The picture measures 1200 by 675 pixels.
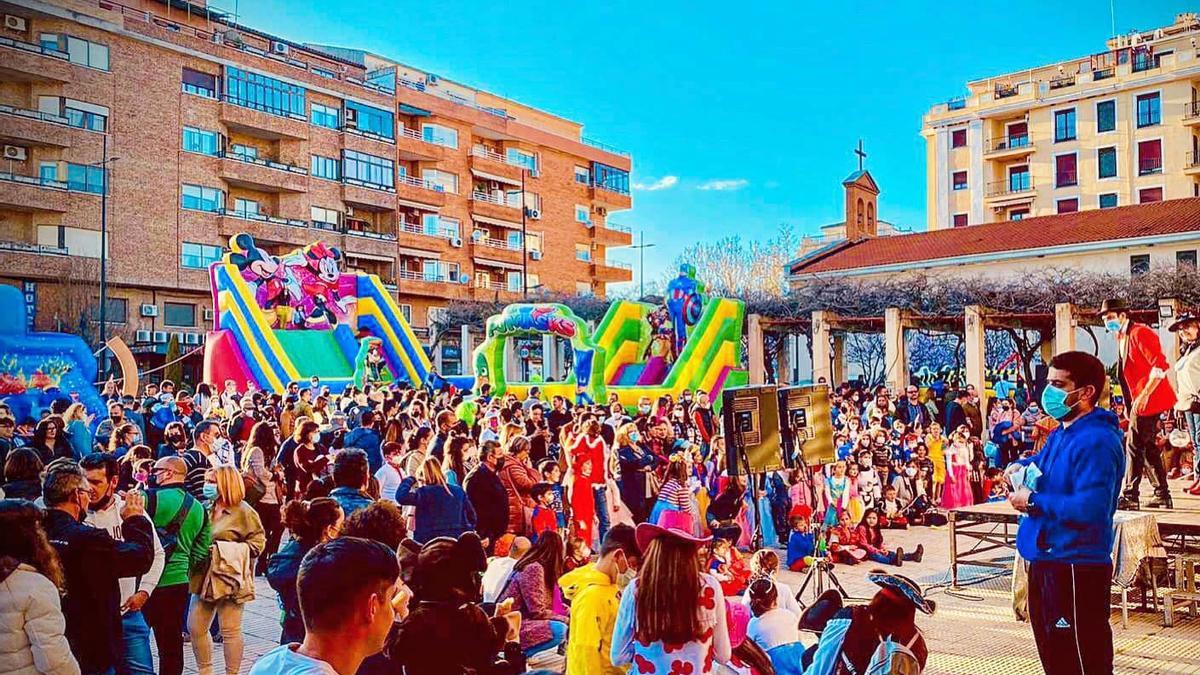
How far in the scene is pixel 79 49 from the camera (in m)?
25.9

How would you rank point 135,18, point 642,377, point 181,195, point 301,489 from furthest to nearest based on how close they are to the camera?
point 181,195 → point 135,18 → point 642,377 → point 301,489

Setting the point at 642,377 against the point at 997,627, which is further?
the point at 642,377

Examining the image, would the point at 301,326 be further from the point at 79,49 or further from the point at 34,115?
the point at 79,49

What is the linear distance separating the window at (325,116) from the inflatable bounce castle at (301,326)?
17376 mm

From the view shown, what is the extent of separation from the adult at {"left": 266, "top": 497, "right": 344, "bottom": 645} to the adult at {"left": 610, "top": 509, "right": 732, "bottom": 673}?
2.00 meters

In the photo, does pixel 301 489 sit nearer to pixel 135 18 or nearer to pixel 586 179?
pixel 135 18

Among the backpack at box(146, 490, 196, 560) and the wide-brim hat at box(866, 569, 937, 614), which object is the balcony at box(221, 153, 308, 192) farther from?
the wide-brim hat at box(866, 569, 937, 614)

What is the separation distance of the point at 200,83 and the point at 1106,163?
3292 cm

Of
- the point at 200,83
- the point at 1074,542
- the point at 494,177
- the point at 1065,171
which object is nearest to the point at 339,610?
the point at 1074,542

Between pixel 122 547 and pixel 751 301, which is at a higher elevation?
pixel 751 301

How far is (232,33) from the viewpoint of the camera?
3891cm

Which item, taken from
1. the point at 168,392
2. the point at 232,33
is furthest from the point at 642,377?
the point at 232,33

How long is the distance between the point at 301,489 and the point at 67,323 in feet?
52.2

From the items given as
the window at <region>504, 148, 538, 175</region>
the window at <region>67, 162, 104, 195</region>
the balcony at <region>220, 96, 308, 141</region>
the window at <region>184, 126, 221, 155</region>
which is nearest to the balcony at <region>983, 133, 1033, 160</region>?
the window at <region>504, 148, 538, 175</region>
